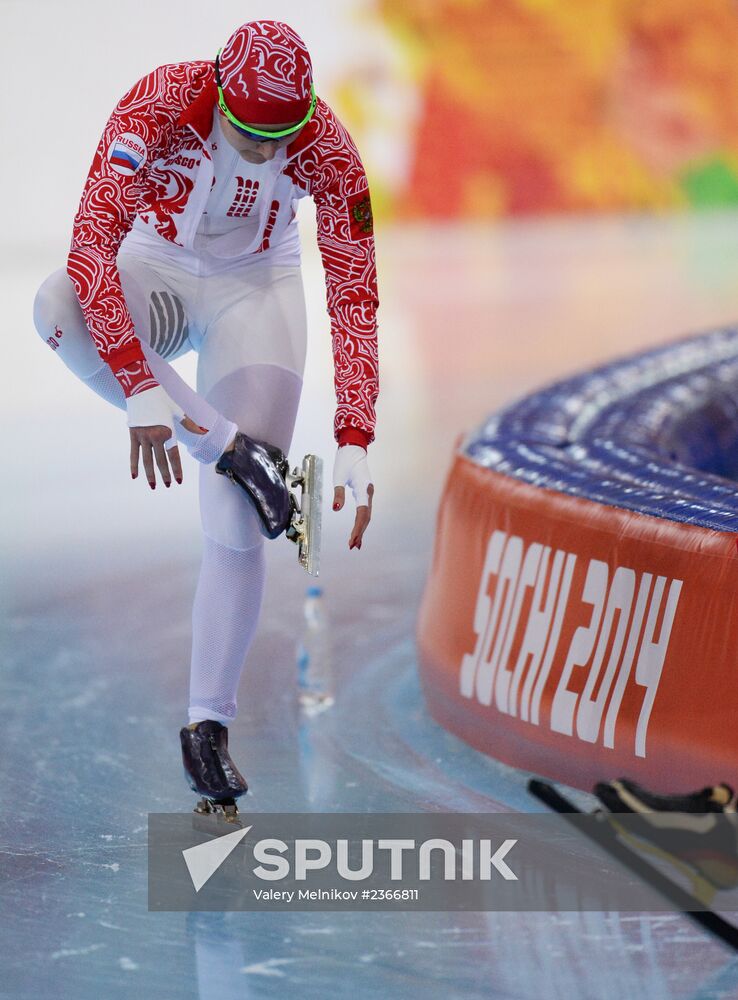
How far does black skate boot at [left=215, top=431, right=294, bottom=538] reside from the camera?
3090 mm

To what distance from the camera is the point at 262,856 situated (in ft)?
10.4

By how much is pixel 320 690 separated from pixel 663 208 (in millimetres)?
12842

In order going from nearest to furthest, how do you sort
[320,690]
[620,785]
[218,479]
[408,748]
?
[620,785] → [218,479] → [408,748] → [320,690]

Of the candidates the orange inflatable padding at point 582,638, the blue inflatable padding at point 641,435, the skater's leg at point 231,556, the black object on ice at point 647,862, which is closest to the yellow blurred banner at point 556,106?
the blue inflatable padding at point 641,435

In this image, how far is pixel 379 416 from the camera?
8258 mm

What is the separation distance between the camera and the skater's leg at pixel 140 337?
3.04 meters

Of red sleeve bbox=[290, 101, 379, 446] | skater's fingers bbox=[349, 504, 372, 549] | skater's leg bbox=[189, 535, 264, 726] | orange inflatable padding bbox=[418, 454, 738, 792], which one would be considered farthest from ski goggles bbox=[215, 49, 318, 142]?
orange inflatable padding bbox=[418, 454, 738, 792]

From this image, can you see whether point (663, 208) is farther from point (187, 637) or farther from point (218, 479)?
point (218, 479)

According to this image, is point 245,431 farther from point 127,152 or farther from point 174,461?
point 127,152

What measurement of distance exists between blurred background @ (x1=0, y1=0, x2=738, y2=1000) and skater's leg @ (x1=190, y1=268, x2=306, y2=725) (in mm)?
424

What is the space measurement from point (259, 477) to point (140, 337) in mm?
394

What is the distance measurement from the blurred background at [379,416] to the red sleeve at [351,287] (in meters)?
0.95

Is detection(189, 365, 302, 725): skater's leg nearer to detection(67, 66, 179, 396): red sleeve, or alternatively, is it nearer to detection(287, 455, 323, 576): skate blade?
detection(287, 455, 323, 576): skate blade

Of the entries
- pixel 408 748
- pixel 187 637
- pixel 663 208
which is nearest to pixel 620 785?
pixel 408 748
